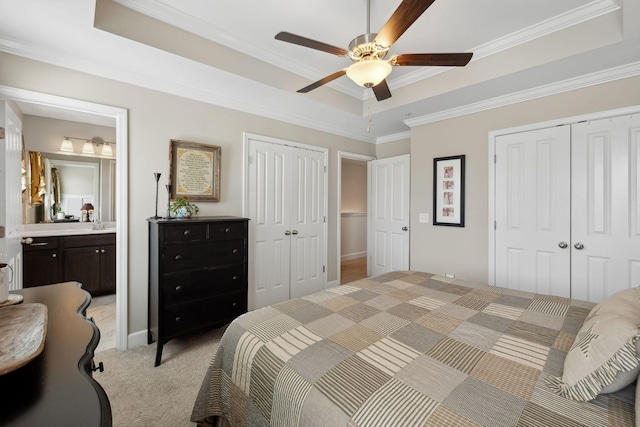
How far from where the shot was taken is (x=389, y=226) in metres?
4.45

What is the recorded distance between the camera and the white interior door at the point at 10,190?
6.39 ft

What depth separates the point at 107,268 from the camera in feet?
12.3

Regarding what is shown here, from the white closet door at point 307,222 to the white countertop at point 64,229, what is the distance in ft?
8.34

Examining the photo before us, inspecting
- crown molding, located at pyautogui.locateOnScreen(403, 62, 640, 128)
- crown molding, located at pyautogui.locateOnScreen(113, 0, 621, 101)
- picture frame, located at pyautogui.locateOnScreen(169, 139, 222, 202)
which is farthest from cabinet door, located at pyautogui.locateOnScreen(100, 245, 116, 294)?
crown molding, located at pyautogui.locateOnScreen(403, 62, 640, 128)

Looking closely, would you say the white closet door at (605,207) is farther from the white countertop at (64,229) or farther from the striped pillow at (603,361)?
the white countertop at (64,229)

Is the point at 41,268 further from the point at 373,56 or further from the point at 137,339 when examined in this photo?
the point at 373,56

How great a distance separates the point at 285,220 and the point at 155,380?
207 centimetres

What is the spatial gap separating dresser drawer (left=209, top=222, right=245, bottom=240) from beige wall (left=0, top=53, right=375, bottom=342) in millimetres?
487

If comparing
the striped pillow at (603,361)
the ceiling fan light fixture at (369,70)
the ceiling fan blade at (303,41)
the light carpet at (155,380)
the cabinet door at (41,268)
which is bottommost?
the light carpet at (155,380)

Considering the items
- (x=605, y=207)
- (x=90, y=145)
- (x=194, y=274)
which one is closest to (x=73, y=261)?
(x=90, y=145)

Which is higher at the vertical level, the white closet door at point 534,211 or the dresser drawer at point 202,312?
the white closet door at point 534,211

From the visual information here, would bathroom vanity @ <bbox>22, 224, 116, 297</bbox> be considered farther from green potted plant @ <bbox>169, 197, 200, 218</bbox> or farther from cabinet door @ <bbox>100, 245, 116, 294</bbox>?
green potted plant @ <bbox>169, 197, 200, 218</bbox>

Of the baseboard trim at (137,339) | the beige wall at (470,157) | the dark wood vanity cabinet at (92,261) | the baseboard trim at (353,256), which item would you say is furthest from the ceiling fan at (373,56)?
the baseboard trim at (353,256)

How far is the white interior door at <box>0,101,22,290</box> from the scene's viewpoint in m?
1.95
